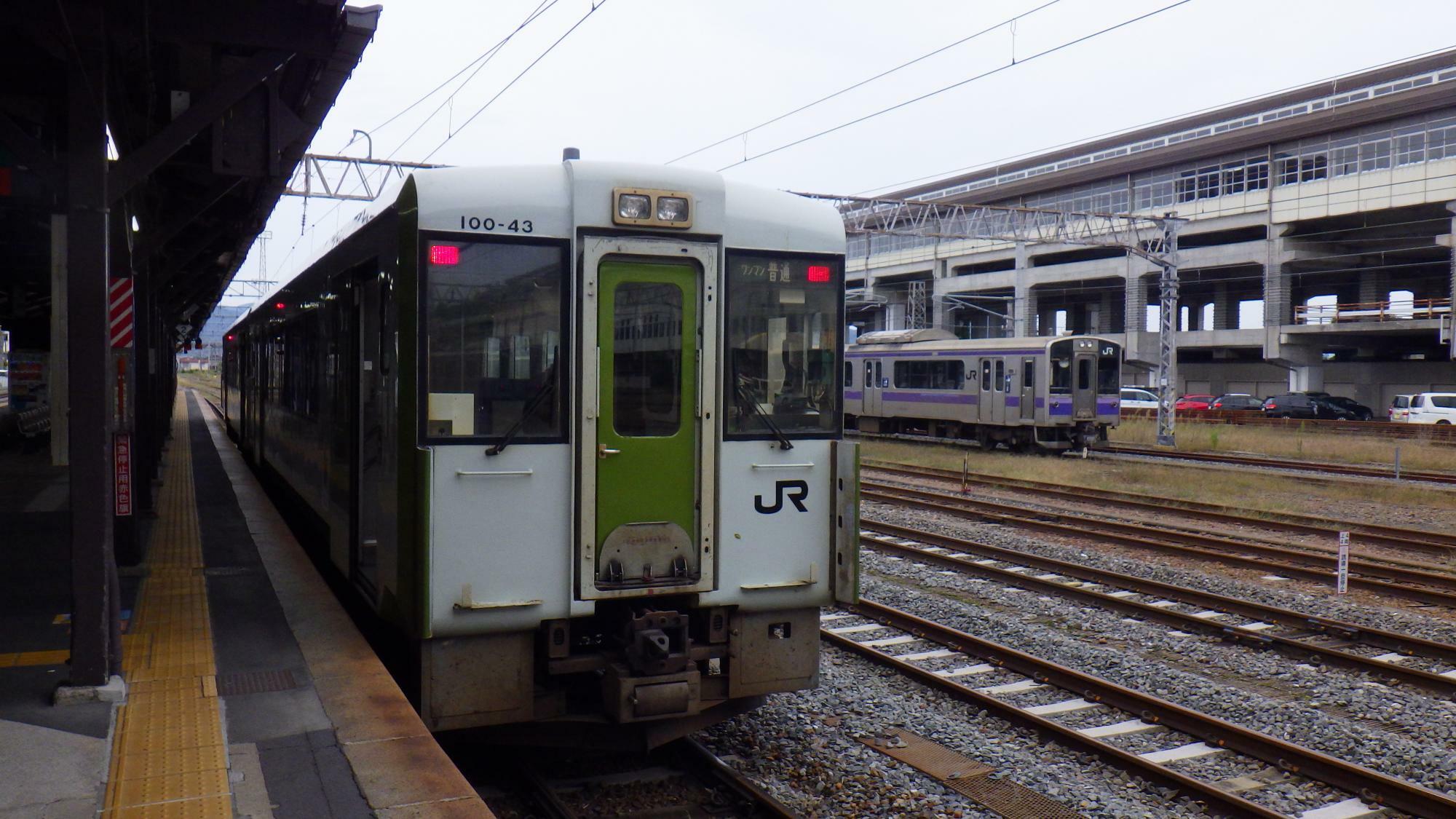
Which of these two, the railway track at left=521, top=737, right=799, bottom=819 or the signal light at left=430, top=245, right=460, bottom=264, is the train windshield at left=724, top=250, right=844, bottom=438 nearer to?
the signal light at left=430, top=245, right=460, bottom=264

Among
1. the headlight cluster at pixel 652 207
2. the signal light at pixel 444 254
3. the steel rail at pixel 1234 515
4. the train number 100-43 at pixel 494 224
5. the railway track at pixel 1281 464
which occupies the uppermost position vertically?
the headlight cluster at pixel 652 207

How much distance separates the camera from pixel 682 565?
5523 mm

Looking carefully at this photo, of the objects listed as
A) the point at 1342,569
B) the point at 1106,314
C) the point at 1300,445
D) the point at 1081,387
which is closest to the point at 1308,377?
the point at 1106,314

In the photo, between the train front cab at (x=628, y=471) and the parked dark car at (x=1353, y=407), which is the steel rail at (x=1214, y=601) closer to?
the train front cab at (x=628, y=471)

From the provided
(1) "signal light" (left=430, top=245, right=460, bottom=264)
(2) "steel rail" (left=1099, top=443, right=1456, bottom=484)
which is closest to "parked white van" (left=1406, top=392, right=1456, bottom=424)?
(2) "steel rail" (left=1099, top=443, right=1456, bottom=484)

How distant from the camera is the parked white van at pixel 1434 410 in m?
35.5

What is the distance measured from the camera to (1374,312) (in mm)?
44156

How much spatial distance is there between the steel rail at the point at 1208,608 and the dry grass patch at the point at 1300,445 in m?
15.4

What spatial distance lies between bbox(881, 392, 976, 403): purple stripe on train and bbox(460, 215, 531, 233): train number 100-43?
23.0m

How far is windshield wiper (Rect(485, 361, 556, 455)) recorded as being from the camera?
5.16 metres

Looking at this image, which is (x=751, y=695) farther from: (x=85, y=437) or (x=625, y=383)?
(x=85, y=437)

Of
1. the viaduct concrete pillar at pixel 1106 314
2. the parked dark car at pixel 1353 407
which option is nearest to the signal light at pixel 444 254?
the parked dark car at pixel 1353 407

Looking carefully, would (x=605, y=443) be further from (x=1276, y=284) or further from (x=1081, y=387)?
(x=1276, y=284)

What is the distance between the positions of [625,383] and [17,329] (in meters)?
21.4
